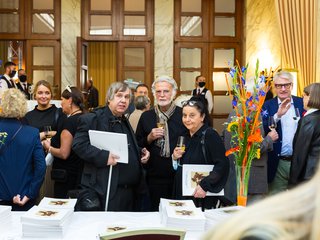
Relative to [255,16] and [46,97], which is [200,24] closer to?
[255,16]

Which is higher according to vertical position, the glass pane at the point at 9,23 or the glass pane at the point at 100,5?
the glass pane at the point at 100,5

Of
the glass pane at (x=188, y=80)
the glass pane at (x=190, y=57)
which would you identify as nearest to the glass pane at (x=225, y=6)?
the glass pane at (x=190, y=57)

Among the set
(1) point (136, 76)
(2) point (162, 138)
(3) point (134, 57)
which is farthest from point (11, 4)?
(2) point (162, 138)

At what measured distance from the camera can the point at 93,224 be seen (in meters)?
2.99

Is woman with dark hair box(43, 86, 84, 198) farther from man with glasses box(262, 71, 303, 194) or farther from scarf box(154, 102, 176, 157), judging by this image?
man with glasses box(262, 71, 303, 194)

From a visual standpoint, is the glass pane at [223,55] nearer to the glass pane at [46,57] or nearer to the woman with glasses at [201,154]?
the glass pane at [46,57]

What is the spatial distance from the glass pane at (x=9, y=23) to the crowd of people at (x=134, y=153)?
7852 millimetres

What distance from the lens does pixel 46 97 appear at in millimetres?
5316

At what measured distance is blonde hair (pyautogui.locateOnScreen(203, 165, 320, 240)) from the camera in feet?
2.10

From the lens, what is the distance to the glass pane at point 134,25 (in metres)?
12.0

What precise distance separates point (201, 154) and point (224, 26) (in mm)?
8797

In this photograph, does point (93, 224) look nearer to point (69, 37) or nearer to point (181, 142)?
point (181, 142)

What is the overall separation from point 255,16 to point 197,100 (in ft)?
27.5

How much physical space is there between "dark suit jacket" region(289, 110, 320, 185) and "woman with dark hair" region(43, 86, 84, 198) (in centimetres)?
196
